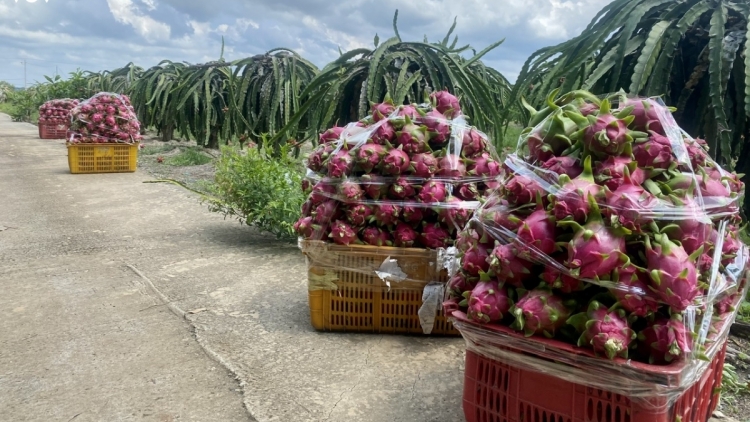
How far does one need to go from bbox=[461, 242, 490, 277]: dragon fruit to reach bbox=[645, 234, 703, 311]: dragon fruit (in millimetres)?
470

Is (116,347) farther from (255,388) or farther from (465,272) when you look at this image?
(465,272)

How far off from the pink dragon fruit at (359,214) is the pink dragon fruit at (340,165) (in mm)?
155

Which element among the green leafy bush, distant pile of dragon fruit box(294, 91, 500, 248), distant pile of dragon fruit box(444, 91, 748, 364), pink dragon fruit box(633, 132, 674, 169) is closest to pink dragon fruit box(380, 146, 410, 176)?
distant pile of dragon fruit box(294, 91, 500, 248)

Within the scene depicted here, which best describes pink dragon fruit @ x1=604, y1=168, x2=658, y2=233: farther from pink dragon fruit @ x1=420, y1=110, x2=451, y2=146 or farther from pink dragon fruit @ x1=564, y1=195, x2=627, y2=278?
pink dragon fruit @ x1=420, y1=110, x2=451, y2=146

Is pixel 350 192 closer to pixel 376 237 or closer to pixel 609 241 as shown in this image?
pixel 376 237

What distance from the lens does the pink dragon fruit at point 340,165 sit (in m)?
2.61

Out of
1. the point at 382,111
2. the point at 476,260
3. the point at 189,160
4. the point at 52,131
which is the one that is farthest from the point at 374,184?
the point at 52,131

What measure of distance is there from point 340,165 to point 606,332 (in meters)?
1.46

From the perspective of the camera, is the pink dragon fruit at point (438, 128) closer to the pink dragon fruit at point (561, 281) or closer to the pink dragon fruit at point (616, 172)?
the pink dragon fruit at point (616, 172)

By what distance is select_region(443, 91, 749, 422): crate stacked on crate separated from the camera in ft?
4.81

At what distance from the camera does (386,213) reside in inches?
101

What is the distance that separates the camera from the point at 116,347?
2562 mm

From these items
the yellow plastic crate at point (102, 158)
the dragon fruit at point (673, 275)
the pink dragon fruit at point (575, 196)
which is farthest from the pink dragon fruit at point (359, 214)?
the yellow plastic crate at point (102, 158)

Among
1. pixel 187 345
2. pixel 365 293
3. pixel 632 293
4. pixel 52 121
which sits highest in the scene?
pixel 52 121
